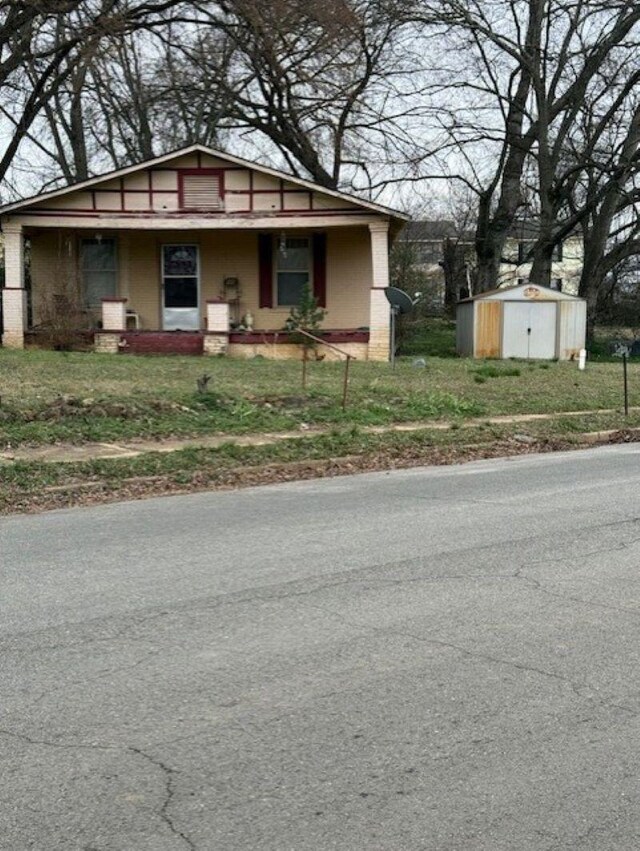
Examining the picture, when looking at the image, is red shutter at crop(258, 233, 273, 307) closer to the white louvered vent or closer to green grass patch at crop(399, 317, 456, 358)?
the white louvered vent

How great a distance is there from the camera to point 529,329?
29.6 meters

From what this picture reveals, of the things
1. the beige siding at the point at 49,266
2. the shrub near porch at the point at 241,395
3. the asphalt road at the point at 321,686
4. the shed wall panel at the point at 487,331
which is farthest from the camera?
the shed wall panel at the point at 487,331

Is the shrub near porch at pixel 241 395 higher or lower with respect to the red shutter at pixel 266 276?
lower

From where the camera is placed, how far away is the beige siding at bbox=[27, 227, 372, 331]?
88.7 ft

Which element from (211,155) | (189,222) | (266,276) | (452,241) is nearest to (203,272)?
(266,276)

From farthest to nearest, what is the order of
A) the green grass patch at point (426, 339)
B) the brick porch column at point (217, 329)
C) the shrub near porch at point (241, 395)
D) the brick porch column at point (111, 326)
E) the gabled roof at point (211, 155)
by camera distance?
the green grass patch at point (426, 339) → the brick porch column at point (217, 329) → the brick porch column at point (111, 326) → the gabled roof at point (211, 155) → the shrub near porch at point (241, 395)

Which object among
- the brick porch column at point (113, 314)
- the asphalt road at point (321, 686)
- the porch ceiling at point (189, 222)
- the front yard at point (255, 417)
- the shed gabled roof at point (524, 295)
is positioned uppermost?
the porch ceiling at point (189, 222)

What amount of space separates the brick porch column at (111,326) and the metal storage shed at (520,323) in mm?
10445

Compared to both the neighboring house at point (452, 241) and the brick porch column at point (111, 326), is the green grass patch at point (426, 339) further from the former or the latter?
the brick porch column at point (111, 326)

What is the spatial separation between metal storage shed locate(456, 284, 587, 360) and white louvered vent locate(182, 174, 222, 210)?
8509mm

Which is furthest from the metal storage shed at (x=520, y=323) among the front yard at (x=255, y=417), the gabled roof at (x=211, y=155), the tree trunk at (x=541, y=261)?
the front yard at (x=255, y=417)

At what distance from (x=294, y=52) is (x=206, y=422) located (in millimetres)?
19594

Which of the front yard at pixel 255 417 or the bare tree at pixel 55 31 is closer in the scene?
the front yard at pixel 255 417

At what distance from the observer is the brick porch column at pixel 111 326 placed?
2517 centimetres
